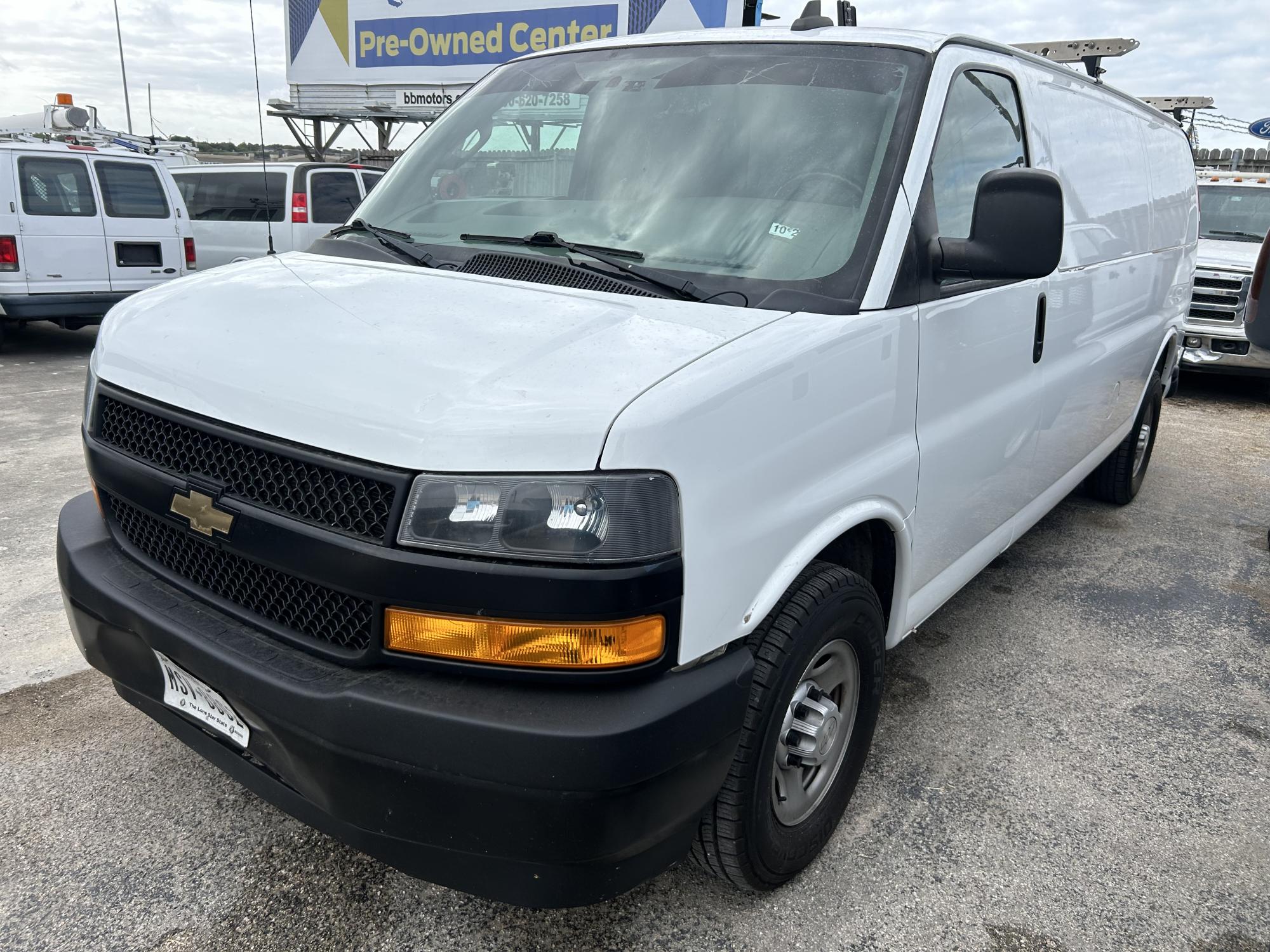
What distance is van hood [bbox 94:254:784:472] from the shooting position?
1.74 metres

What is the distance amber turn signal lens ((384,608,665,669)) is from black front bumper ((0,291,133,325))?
29.8 ft

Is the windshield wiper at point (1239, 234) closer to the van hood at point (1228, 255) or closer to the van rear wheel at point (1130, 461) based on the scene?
the van hood at point (1228, 255)

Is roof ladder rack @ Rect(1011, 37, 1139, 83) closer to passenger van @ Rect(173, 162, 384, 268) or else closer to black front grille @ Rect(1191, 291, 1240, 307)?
black front grille @ Rect(1191, 291, 1240, 307)

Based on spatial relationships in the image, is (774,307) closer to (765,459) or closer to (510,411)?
(765,459)

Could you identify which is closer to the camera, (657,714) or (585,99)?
(657,714)

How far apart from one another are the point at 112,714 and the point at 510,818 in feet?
6.72

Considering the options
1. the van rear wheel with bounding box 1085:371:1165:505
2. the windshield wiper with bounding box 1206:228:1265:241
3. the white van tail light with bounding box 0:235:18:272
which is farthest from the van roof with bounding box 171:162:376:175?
the windshield wiper with bounding box 1206:228:1265:241

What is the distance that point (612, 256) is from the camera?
2486 millimetres

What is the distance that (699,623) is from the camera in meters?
1.83

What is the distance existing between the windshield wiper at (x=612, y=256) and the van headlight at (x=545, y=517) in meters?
0.72

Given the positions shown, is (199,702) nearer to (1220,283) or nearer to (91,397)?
(91,397)

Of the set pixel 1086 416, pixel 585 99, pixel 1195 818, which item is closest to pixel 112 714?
pixel 585 99

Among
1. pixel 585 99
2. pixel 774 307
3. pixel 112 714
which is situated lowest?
pixel 112 714

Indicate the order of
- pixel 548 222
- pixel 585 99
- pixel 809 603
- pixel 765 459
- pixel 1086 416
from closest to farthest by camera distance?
1. pixel 765 459
2. pixel 809 603
3. pixel 548 222
4. pixel 585 99
5. pixel 1086 416
